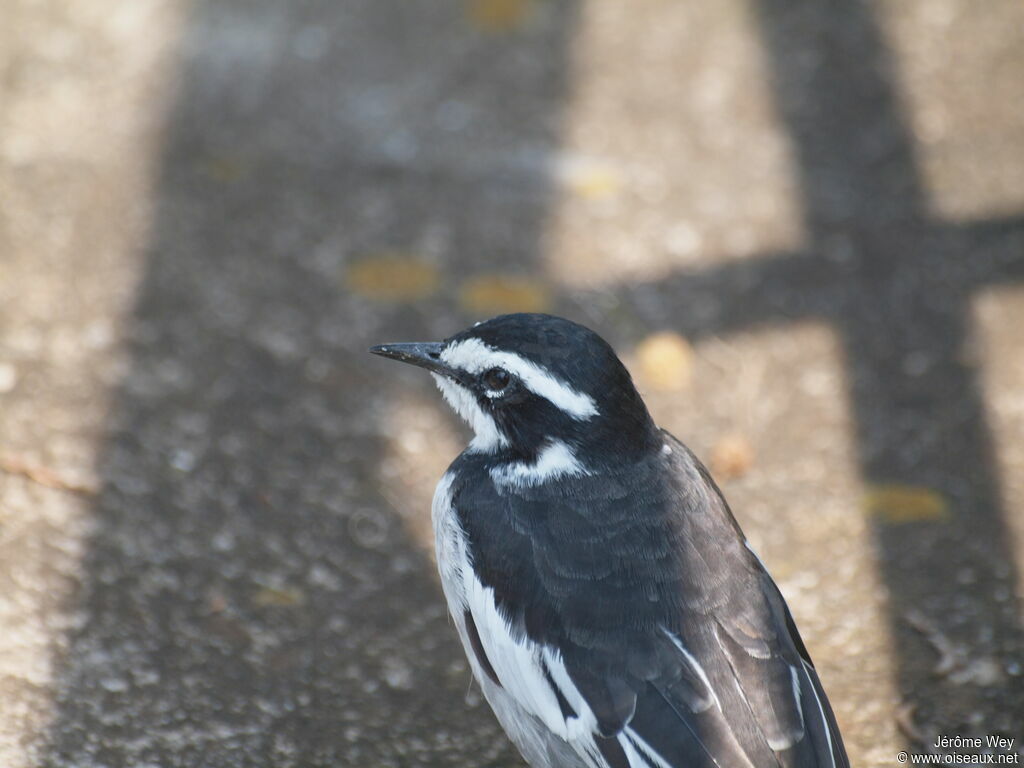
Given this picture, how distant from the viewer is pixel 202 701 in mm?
3443

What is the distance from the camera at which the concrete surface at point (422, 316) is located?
3.59 meters

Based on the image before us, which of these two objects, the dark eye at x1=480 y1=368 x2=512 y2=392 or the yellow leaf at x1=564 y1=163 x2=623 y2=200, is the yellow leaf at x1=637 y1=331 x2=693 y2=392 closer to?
the yellow leaf at x1=564 y1=163 x2=623 y2=200

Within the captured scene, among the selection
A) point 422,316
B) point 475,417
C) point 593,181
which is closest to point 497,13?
point 593,181

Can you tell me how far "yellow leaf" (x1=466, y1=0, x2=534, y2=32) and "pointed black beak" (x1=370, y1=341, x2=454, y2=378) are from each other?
2.98 meters

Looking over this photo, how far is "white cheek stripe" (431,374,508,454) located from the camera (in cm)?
348

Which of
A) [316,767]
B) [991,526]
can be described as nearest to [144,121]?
[316,767]

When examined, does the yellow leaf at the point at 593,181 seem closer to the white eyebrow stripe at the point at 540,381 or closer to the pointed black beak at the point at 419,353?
the pointed black beak at the point at 419,353

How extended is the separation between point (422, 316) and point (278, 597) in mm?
1470

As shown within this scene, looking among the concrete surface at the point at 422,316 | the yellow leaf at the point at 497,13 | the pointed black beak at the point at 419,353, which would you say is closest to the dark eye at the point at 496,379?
the pointed black beak at the point at 419,353

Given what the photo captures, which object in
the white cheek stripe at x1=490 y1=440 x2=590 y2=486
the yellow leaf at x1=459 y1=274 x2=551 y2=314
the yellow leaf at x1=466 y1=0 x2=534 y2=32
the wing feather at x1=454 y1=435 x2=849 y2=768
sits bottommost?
the wing feather at x1=454 y1=435 x2=849 y2=768

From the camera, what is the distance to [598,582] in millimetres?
3061

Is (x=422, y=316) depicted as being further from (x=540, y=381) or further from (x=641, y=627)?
(x=641, y=627)

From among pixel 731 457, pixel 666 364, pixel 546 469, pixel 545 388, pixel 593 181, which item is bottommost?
pixel 546 469

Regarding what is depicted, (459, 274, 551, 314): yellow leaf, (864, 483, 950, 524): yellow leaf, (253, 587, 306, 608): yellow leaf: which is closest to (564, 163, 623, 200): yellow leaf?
(459, 274, 551, 314): yellow leaf
